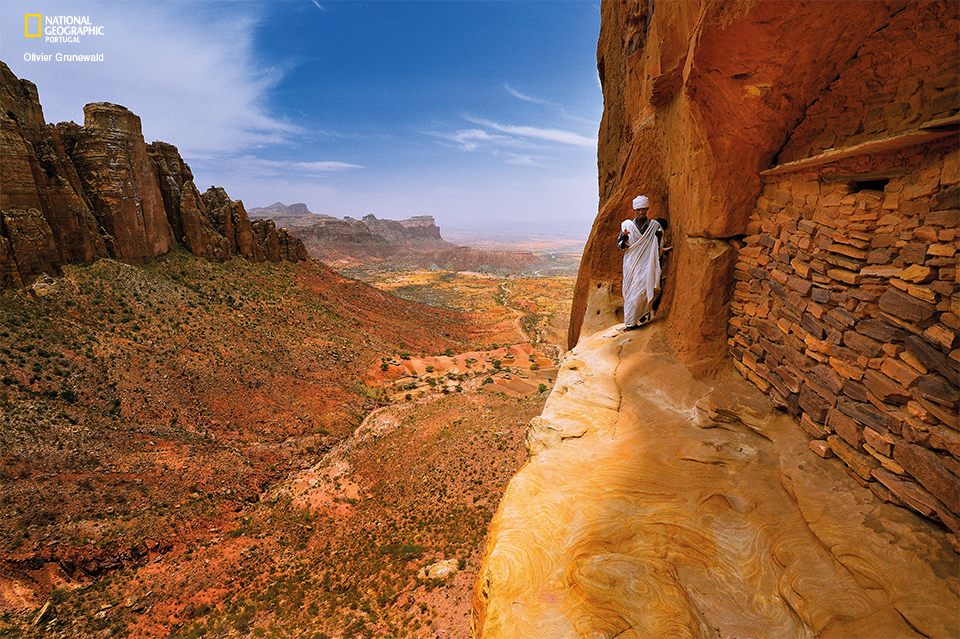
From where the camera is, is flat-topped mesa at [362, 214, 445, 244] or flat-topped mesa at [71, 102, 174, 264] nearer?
flat-topped mesa at [71, 102, 174, 264]

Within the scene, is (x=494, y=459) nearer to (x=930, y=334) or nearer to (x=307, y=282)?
(x=930, y=334)

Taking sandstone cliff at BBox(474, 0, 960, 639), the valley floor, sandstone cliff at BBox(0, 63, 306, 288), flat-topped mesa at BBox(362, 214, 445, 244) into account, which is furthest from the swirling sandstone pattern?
flat-topped mesa at BBox(362, 214, 445, 244)

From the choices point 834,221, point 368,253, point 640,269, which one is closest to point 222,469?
point 640,269

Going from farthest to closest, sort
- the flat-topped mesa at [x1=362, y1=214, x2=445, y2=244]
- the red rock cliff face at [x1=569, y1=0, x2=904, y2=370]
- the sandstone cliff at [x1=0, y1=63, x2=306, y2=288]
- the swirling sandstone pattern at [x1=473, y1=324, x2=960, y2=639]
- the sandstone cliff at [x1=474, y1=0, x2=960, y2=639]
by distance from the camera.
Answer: the flat-topped mesa at [x1=362, y1=214, x2=445, y2=244] < the sandstone cliff at [x1=0, y1=63, x2=306, y2=288] < the red rock cliff face at [x1=569, y1=0, x2=904, y2=370] < the sandstone cliff at [x1=474, y1=0, x2=960, y2=639] < the swirling sandstone pattern at [x1=473, y1=324, x2=960, y2=639]

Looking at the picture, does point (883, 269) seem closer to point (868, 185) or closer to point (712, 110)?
point (868, 185)

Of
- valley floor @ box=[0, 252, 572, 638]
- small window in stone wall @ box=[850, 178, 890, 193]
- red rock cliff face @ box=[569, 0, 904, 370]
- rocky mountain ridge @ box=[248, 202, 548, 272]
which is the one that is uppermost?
rocky mountain ridge @ box=[248, 202, 548, 272]

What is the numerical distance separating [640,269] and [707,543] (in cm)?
605

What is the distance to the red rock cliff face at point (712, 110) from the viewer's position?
4.29 meters

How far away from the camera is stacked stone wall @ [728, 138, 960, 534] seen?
2.90 meters

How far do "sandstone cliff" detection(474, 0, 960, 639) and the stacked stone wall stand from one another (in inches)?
0.9

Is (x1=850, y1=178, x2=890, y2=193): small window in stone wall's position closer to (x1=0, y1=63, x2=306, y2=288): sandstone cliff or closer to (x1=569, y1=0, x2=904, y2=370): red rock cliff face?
(x1=569, y1=0, x2=904, y2=370): red rock cliff face

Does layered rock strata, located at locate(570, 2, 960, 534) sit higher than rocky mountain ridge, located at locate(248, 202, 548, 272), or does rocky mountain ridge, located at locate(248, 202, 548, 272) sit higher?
rocky mountain ridge, located at locate(248, 202, 548, 272)

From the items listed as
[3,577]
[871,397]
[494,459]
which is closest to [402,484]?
[494,459]

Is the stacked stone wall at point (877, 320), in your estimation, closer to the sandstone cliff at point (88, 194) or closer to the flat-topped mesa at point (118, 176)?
the sandstone cliff at point (88, 194)
